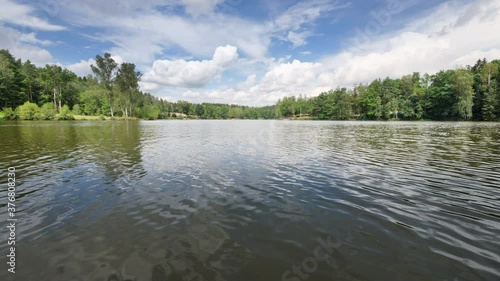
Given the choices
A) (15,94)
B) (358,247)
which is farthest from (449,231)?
(15,94)

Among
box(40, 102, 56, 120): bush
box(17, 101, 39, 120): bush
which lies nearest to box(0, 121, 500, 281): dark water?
box(40, 102, 56, 120): bush

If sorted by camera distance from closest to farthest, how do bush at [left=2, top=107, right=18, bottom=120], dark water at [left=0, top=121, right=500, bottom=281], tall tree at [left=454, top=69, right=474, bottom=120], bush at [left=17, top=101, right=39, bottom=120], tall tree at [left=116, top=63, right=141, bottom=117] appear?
dark water at [left=0, top=121, right=500, bottom=281] < bush at [left=2, top=107, right=18, bottom=120] < bush at [left=17, top=101, right=39, bottom=120] < tall tree at [left=454, top=69, right=474, bottom=120] < tall tree at [left=116, top=63, right=141, bottom=117]

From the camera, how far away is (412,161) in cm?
1792

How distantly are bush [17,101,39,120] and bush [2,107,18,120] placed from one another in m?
2.10

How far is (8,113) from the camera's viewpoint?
90562mm

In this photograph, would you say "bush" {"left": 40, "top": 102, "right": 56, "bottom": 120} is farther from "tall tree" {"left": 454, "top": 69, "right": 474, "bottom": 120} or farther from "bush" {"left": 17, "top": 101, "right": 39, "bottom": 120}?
"tall tree" {"left": 454, "top": 69, "right": 474, "bottom": 120}

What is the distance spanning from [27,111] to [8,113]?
612 centimetres

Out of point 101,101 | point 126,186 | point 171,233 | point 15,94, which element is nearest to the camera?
point 171,233

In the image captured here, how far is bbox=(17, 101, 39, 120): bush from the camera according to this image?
3622 inches

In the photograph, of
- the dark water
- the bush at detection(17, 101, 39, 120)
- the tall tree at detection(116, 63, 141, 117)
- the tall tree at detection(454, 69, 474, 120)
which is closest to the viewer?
the dark water

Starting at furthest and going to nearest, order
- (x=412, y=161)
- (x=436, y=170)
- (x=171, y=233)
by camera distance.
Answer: (x=412, y=161) → (x=436, y=170) → (x=171, y=233)

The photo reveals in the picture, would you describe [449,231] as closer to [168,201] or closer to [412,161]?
[168,201]

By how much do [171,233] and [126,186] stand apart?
6.08 m

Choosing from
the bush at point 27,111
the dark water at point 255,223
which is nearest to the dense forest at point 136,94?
the bush at point 27,111
